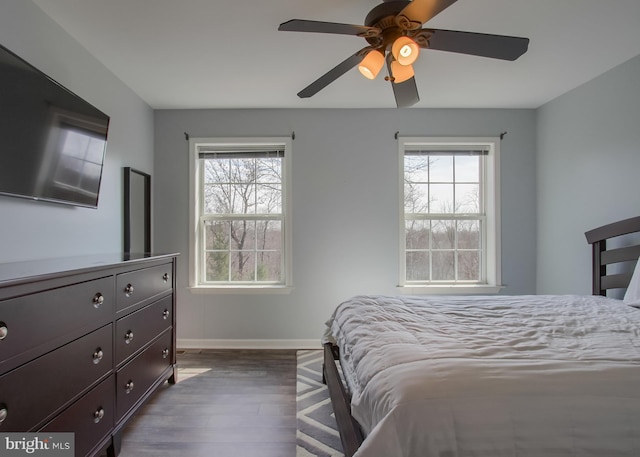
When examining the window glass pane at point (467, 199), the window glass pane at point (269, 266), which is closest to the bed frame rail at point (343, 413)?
the window glass pane at point (269, 266)

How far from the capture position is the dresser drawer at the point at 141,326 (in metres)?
1.70

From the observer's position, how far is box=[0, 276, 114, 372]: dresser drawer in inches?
40.8

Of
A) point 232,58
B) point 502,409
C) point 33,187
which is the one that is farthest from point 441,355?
point 232,58

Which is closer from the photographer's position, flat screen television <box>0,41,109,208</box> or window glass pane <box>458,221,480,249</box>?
flat screen television <box>0,41,109,208</box>

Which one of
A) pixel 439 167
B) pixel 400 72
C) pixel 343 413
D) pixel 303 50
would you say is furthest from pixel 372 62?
pixel 439 167

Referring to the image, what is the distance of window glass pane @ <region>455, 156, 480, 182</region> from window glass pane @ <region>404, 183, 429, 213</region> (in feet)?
1.24

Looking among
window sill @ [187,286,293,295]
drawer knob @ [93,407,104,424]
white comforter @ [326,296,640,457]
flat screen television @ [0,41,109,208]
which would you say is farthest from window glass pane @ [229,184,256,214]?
white comforter @ [326,296,640,457]

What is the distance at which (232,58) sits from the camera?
228 cm

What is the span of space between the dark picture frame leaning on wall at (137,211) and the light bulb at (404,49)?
7.66ft

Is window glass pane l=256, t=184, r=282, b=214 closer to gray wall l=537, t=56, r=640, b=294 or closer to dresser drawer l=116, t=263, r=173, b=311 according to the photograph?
dresser drawer l=116, t=263, r=173, b=311

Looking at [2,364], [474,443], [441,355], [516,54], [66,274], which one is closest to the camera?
[474,443]

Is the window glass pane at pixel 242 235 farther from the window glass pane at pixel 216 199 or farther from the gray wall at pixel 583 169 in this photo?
the gray wall at pixel 583 169

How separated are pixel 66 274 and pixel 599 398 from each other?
73.3 inches

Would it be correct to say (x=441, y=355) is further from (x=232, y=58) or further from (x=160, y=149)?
(x=160, y=149)
